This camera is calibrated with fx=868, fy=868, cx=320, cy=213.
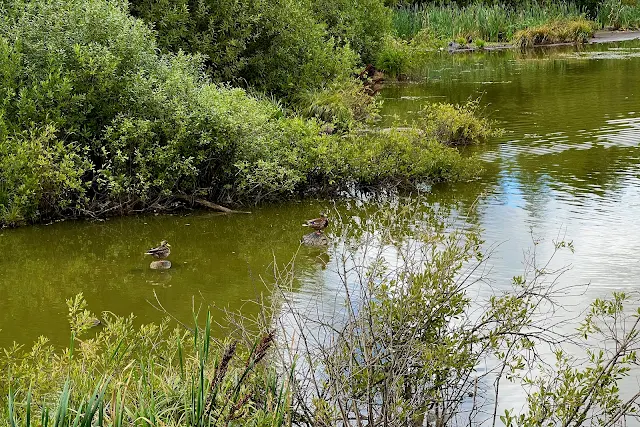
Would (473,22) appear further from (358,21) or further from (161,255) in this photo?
(161,255)

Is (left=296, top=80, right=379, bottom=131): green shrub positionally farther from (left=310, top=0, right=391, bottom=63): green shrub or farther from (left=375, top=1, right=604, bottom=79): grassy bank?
(left=375, top=1, right=604, bottom=79): grassy bank

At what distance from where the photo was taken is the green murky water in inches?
327

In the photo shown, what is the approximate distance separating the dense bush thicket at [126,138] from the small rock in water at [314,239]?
1.59m

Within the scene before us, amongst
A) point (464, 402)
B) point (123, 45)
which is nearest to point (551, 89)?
point (123, 45)

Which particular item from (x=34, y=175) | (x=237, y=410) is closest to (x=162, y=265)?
(x=34, y=175)

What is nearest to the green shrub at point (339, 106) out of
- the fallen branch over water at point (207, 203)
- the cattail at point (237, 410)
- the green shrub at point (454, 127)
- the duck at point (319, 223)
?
the green shrub at point (454, 127)

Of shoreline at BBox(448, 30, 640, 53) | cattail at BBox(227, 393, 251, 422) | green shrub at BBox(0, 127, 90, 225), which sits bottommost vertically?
shoreline at BBox(448, 30, 640, 53)

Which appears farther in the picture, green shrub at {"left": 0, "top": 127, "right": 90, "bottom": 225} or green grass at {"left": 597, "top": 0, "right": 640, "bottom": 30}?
green grass at {"left": 597, "top": 0, "right": 640, "bottom": 30}

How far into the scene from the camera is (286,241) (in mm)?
10258

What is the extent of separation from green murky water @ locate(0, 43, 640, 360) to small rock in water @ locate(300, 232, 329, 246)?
0.15m

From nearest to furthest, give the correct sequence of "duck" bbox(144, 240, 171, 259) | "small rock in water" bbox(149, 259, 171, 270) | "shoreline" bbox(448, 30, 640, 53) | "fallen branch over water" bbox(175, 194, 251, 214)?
1. "small rock in water" bbox(149, 259, 171, 270)
2. "duck" bbox(144, 240, 171, 259)
3. "fallen branch over water" bbox(175, 194, 251, 214)
4. "shoreline" bbox(448, 30, 640, 53)

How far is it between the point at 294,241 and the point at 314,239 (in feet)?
1.27

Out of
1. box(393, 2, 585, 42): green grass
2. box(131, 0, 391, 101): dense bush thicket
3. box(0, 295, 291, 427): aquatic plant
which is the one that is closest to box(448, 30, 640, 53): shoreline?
box(393, 2, 585, 42): green grass

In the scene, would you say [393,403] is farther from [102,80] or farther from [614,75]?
[614,75]
